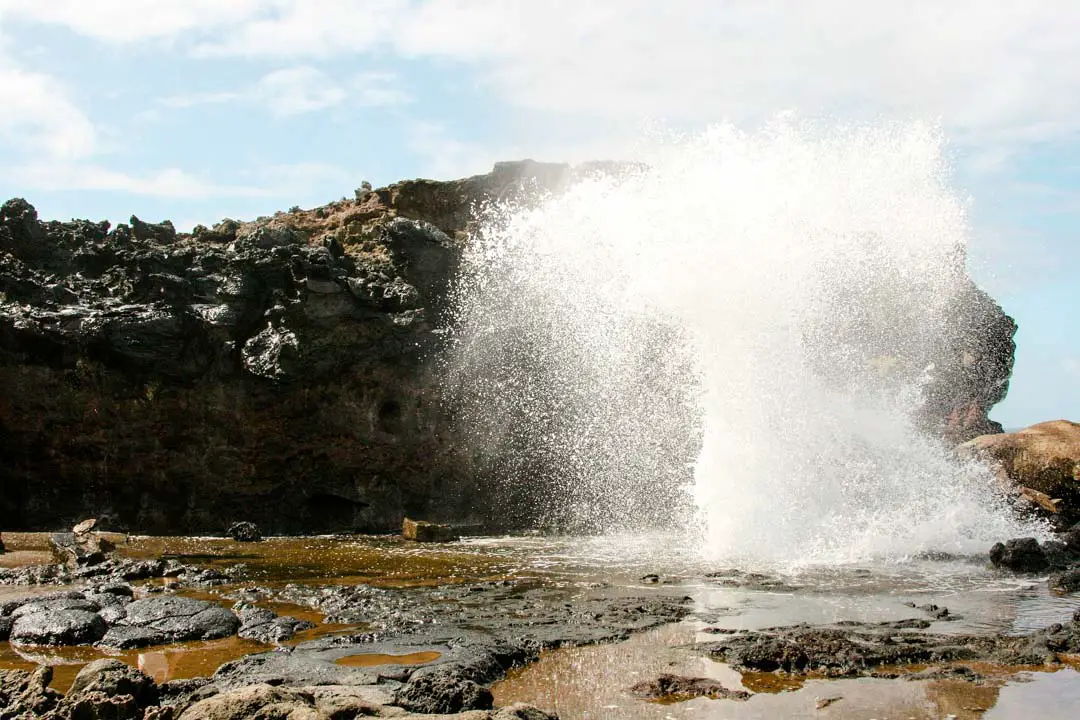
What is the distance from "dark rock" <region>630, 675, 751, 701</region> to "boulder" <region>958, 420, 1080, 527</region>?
15320 mm

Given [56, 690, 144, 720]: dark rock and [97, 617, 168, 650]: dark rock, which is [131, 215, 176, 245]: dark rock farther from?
[56, 690, 144, 720]: dark rock

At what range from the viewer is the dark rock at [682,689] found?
7.32m

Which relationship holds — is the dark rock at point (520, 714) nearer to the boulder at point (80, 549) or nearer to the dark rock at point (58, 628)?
the dark rock at point (58, 628)

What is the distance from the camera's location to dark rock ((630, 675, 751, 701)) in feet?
24.0

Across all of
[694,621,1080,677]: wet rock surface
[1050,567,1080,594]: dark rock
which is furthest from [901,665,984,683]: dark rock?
[1050,567,1080,594]: dark rock

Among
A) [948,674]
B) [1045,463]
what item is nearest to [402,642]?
[948,674]

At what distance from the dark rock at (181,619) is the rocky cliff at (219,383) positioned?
14169 mm

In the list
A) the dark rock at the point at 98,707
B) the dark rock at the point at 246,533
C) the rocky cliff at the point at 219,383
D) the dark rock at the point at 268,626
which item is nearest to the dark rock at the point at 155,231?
the rocky cliff at the point at 219,383

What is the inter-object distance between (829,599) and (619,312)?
42.6 ft

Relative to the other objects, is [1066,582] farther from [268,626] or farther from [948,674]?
[268,626]

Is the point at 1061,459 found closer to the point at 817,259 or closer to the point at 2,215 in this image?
the point at 817,259

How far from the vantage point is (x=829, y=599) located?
1151cm

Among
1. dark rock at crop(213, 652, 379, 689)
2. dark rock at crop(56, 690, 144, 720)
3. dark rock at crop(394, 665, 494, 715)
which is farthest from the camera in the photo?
dark rock at crop(213, 652, 379, 689)

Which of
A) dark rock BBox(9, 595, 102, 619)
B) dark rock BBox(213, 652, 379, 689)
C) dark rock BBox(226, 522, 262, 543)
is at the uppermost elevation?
dark rock BBox(213, 652, 379, 689)
